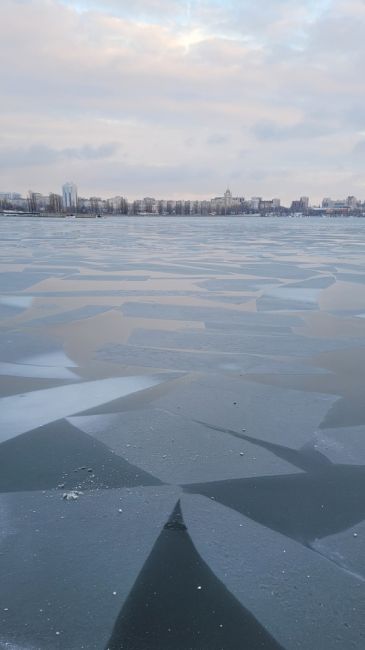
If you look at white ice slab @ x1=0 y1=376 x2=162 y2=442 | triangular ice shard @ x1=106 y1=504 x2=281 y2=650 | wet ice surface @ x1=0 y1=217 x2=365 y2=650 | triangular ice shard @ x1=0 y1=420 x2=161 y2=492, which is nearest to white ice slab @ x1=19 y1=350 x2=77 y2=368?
wet ice surface @ x1=0 y1=217 x2=365 y2=650

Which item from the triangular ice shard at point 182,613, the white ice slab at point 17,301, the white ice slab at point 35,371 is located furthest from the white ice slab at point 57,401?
the white ice slab at point 17,301

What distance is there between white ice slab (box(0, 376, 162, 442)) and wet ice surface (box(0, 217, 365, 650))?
0.02 m

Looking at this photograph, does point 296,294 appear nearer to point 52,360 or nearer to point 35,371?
point 52,360

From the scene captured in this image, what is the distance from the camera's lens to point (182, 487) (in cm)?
274

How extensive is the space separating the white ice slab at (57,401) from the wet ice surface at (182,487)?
0.06ft

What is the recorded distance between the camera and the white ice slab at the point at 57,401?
350 cm

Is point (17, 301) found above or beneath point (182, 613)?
above

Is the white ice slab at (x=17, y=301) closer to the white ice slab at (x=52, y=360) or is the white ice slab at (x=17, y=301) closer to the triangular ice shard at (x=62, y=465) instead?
the white ice slab at (x=52, y=360)

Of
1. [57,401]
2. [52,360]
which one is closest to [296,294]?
[52,360]

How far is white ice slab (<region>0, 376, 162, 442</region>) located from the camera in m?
3.50

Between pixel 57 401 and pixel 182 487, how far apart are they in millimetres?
1552

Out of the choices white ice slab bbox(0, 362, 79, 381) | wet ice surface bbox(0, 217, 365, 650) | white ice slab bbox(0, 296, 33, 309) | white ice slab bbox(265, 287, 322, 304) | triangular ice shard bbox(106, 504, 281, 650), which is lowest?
triangular ice shard bbox(106, 504, 281, 650)

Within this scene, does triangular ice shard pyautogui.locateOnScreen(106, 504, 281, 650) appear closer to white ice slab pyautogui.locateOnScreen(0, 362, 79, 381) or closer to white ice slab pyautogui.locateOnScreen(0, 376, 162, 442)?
white ice slab pyautogui.locateOnScreen(0, 376, 162, 442)

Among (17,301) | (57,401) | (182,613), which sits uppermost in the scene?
(17,301)
